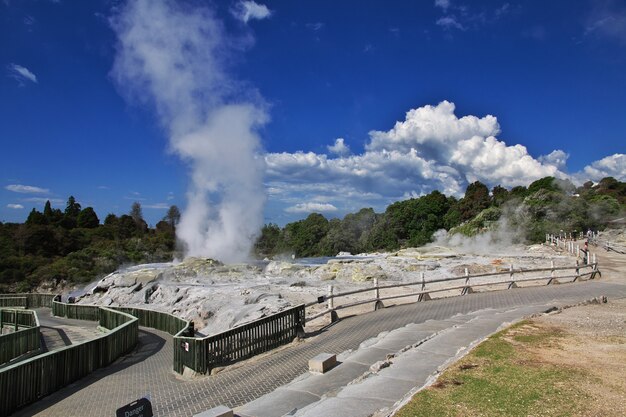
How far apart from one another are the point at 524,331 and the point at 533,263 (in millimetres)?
30158

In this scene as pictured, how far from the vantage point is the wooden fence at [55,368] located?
11.6 m

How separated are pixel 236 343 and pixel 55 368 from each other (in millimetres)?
5238

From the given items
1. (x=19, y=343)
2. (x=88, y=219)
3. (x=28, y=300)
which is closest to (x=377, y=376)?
(x=19, y=343)

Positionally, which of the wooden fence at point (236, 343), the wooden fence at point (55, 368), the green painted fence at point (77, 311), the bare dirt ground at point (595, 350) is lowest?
the green painted fence at point (77, 311)

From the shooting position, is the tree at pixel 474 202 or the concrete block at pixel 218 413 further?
the tree at pixel 474 202

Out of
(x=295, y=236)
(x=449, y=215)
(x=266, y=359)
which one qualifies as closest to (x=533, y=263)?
(x=266, y=359)

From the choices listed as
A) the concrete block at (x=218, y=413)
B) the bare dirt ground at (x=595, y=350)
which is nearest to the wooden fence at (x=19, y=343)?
the concrete block at (x=218, y=413)

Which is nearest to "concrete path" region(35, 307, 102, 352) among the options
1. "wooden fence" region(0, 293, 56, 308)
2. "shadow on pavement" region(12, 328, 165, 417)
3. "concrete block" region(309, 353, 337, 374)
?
"shadow on pavement" region(12, 328, 165, 417)

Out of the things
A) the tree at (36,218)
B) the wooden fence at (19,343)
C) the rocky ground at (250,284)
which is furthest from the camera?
the tree at (36,218)

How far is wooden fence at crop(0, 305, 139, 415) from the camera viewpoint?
11578mm

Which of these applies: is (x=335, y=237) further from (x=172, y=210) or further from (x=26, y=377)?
(x=26, y=377)

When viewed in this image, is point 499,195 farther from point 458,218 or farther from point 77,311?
point 77,311

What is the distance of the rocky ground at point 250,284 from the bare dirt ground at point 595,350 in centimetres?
863

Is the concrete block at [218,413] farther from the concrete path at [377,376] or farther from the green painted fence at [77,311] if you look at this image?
the green painted fence at [77,311]
